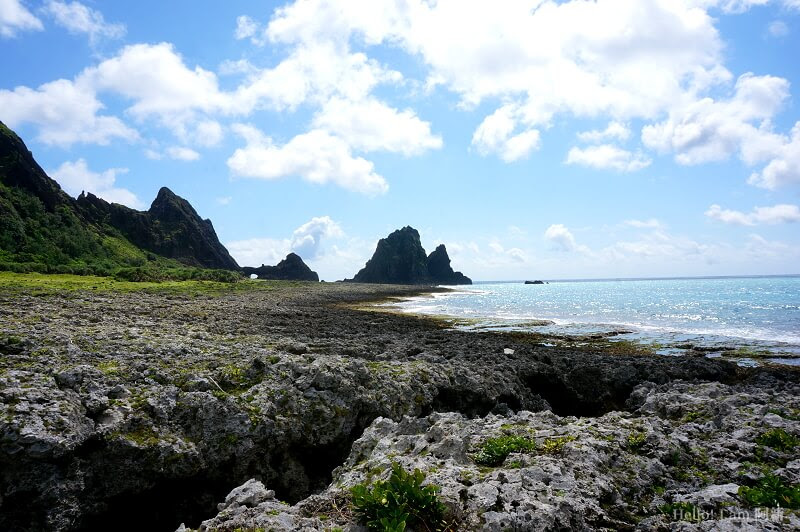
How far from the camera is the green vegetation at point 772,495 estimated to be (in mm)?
5746

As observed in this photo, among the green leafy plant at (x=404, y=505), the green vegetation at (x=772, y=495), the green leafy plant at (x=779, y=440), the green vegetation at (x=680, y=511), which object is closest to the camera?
the green leafy plant at (x=404, y=505)

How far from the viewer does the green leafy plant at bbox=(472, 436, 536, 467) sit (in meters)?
7.69

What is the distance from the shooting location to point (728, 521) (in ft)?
17.8

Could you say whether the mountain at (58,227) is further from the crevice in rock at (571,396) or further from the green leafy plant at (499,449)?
the green leafy plant at (499,449)

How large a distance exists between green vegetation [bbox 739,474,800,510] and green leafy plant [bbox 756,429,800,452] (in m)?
1.66

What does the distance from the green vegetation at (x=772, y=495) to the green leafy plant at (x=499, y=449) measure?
3079mm

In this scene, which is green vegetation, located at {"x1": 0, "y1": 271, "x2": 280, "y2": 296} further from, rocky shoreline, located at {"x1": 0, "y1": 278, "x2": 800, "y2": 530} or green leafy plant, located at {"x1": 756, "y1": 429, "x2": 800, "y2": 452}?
green leafy plant, located at {"x1": 756, "y1": 429, "x2": 800, "y2": 452}

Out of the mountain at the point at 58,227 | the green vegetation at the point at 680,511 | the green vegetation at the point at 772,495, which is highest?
the mountain at the point at 58,227

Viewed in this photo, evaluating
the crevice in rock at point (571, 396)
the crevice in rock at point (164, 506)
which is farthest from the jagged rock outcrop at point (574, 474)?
the crevice in rock at point (571, 396)

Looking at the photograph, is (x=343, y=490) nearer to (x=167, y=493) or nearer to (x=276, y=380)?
(x=167, y=493)

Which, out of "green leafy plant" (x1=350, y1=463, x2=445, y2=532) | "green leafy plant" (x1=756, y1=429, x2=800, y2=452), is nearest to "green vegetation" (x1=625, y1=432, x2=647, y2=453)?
"green leafy plant" (x1=756, y1=429, x2=800, y2=452)

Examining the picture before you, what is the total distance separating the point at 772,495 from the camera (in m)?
5.88

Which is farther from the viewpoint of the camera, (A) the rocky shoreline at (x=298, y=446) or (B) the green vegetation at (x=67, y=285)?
(B) the green vegetation at (x=67, y=285)

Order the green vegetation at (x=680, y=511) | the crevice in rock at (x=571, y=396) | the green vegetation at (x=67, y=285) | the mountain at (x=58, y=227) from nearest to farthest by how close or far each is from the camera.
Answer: the green vegetation at (x=680, y=511), the crevice in rock at (x=571, y=396), the green vegetation at (x=67, y=285), the mountain at (x=58, y=227)
